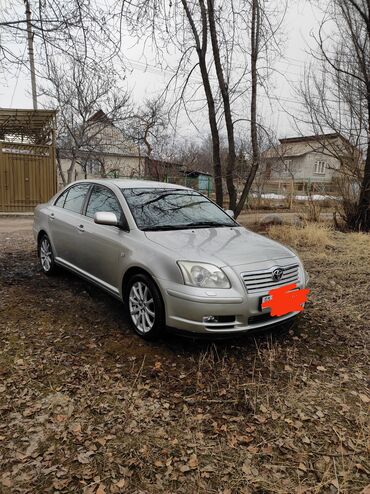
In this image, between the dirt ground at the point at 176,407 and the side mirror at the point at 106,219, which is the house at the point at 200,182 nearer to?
the side mirror at the point at 106,219

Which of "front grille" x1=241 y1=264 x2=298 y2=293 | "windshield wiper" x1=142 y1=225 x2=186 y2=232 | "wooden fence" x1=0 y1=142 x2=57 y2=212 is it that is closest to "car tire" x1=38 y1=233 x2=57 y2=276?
"windshield wiper" x1=142 y1=225 x2=186 y2=232

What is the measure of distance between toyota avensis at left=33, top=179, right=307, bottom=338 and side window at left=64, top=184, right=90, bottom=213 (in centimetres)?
2

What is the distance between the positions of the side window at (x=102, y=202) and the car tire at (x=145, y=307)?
90cm

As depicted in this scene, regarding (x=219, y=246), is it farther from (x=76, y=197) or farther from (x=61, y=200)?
(x=61, y=200)

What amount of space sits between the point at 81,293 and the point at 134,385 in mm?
2119

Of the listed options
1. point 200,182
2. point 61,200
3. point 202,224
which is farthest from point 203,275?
point 200,182

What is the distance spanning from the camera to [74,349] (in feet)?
11.1

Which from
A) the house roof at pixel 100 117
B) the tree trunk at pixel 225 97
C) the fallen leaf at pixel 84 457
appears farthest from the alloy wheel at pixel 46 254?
the house roof at pixel 100 117

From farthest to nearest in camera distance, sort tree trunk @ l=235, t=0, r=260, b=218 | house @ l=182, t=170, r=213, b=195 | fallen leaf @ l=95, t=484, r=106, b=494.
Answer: house @ l=182, t=170, r=213, b=195
tree trunk @ l=235, t=0, r=260, b=218
fallen leaf @ l=95, t=484, r=106, b=494

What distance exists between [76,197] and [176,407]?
319 centimetres

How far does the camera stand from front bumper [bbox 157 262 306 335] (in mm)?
3014

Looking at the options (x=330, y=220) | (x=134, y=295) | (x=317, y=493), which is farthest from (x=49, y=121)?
(x=317, y=493)

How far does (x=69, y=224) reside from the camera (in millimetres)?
4699

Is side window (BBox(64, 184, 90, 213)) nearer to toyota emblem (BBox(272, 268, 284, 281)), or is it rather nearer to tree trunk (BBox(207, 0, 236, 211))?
toyota emblem (BBox(272, 268, 284, 281))
